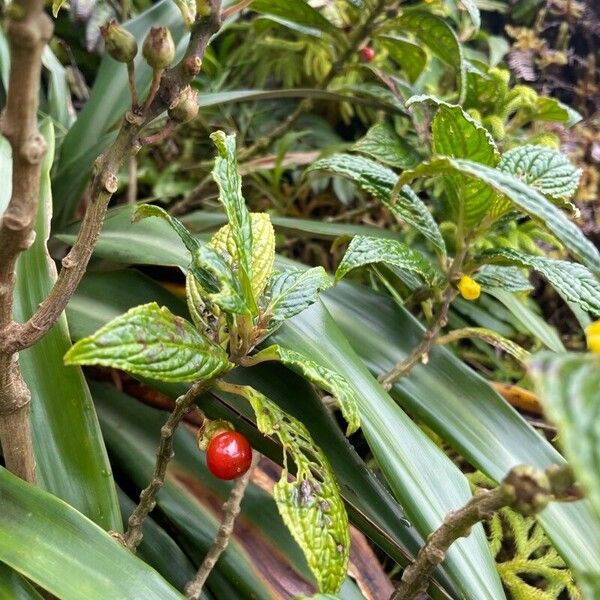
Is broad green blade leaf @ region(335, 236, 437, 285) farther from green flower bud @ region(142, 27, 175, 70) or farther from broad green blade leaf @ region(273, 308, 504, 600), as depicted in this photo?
green flower bud @ region(142, 27, 175, 70)

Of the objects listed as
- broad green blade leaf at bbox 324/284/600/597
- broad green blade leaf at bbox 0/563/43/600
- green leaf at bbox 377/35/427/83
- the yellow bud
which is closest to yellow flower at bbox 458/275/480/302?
the yellow bud

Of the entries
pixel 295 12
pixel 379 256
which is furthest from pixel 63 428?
pixel 295 12

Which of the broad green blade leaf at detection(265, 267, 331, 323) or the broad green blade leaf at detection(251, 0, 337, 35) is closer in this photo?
the broad green blade leaf at detection(265, 267, 331, 323)

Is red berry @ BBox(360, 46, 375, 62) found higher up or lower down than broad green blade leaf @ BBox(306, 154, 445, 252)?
higher up

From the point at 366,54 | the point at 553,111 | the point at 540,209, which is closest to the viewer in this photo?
the point at 540,209

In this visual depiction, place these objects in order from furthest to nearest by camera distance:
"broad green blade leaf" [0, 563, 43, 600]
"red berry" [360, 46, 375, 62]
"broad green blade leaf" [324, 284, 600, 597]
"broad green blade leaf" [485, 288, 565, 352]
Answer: "red berry" [360, 46, 375, 62]
"broad green blade leaf" [485, 288, 565, 352]
"broad green blade leaf" [324, 284, 600, 597]
"broad green blade leaf" [0, 563, 43, 600]

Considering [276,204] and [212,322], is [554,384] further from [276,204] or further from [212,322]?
[276,204]

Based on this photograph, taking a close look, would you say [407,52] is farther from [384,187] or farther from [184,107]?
[184,107]

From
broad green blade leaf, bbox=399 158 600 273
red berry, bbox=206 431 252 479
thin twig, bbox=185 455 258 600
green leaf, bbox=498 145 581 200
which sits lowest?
thin twig, bbox=185 455 258 600
